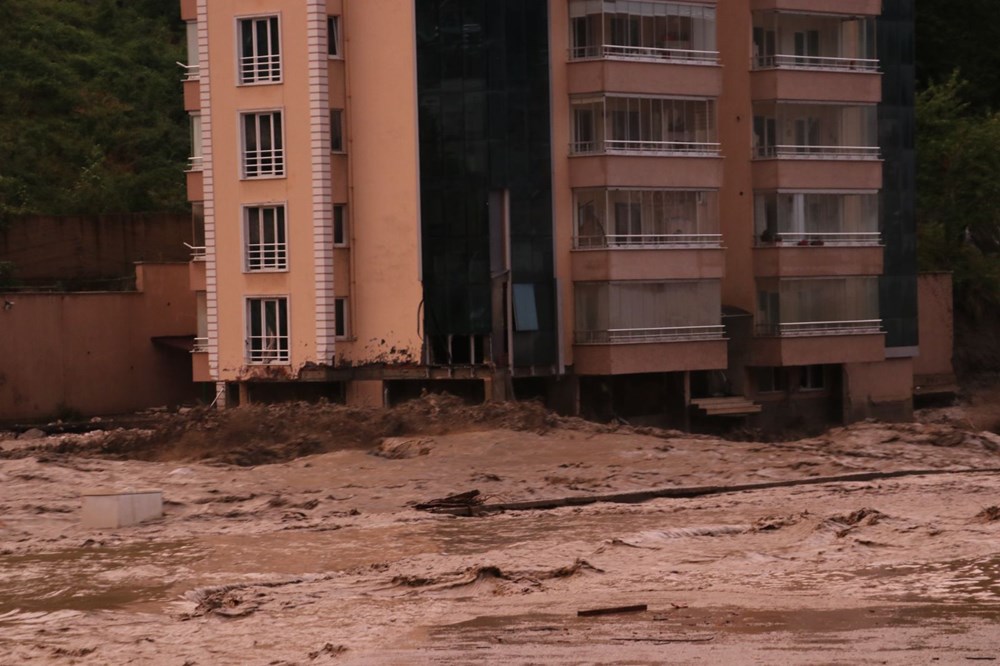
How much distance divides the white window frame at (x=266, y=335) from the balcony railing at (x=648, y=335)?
300 inches

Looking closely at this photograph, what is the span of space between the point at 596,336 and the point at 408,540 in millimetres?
19972

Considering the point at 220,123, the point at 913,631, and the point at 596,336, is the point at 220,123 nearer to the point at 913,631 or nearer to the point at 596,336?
the point at 596,336

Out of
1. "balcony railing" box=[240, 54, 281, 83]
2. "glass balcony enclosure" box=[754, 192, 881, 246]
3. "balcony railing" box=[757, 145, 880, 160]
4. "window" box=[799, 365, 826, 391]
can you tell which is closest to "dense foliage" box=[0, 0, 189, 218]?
"balcony railing" box=[240, 54, 281, 83]

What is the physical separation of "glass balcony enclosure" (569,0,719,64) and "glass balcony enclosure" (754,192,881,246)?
15.9ft

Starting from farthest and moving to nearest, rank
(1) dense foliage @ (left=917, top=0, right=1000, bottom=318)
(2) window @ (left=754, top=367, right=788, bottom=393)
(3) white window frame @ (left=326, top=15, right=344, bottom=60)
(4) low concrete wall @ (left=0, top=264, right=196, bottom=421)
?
(1) dense foliage @ (left=917, top=0, right=1000, bottom=318) → (2) window @ (left=754, top=367, right=788, bottom=393) → (4) low concrete wall @ (left=0, top=264, right=196, bottom=421) → (3) white window frame @ (left=326, top=15, right=344, bottom=60)

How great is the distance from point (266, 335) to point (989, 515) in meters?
23.1

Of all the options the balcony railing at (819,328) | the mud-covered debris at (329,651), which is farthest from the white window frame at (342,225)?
the mud-covered debris at (329,651)

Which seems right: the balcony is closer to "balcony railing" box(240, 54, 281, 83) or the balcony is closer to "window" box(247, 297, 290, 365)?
"window" box(247, 297, 290, 365)

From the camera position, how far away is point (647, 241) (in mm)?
49594

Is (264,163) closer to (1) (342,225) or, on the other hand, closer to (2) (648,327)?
(1) (342,225)

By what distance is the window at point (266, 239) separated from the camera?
4791 cm

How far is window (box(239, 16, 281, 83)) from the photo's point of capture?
47875 millimetres

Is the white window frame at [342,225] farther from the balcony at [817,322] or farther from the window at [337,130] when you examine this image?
the balcony at [817,322]

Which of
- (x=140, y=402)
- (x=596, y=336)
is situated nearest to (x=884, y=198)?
(x=596, y=336)
